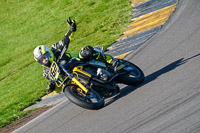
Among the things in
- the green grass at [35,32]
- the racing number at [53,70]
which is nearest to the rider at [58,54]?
the racing number at [53,70]

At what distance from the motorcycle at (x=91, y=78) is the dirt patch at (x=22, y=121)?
170cm

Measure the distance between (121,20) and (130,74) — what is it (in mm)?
6534

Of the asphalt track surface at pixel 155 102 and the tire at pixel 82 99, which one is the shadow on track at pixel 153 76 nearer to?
the asphalt track surface at pixel 155 102

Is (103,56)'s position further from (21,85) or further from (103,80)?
(21,85)

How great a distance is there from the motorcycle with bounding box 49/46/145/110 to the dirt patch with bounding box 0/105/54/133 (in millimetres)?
1699

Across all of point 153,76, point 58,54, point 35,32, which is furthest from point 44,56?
point 35,32

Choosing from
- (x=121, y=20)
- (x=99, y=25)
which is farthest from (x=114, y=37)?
(x=99, y=25)

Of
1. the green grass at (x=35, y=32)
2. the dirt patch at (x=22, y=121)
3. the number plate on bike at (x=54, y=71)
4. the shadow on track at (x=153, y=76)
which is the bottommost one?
the green grass at (x=35, y=32)

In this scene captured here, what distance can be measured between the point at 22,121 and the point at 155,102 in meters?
3.79

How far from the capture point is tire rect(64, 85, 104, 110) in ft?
25.7

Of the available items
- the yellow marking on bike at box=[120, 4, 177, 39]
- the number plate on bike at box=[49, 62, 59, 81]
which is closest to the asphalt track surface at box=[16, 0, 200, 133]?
the number plate on bike at box=[49, 62, 59, 81]

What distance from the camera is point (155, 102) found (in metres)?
7.44

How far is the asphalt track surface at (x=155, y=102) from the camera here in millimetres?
6672

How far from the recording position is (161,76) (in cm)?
866
